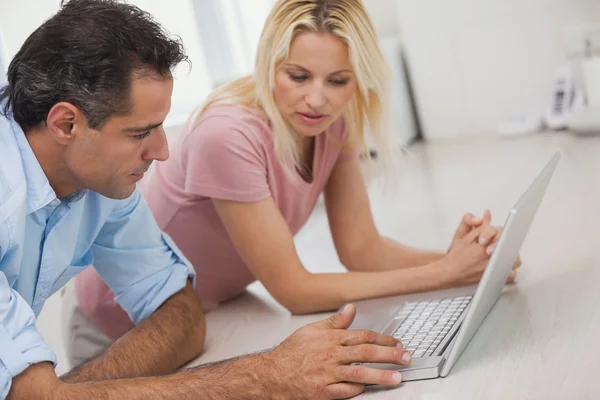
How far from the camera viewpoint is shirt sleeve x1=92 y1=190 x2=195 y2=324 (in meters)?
1.45

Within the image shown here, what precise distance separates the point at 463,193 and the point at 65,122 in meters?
1.44

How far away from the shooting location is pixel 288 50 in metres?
1.53

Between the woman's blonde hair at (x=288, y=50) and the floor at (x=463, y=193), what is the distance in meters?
0.23

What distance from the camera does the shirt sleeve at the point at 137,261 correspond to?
4.76 ft

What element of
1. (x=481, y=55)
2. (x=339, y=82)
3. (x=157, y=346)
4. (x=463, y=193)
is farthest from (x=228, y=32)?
(x=157, y=346)

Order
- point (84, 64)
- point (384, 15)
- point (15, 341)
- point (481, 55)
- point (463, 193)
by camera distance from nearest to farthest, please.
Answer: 1. point (15, 341)
2. point (84, 64)
3. point (463, 193)
4. point (481, 55)
5. point (384, 15)

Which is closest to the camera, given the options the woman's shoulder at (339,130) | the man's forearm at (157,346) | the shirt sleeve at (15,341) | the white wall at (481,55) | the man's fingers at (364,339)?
the shirt sleeve at (15,341)

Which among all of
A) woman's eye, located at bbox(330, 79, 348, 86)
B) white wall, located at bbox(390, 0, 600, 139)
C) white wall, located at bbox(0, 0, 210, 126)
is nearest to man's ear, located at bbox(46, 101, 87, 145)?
woman's eye, located at bbox(330, 79, 348, 86)

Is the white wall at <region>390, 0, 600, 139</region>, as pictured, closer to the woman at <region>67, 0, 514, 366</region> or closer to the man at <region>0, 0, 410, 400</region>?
the woman at <region>67, 0, 514, 366</region>

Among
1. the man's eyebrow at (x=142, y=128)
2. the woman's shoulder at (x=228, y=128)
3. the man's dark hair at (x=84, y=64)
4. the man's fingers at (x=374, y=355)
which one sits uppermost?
the man's dark hair at (x=84, y=64)

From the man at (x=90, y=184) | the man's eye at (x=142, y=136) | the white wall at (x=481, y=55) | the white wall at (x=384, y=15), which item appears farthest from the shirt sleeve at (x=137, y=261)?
the white wall at (x=384, y=15)

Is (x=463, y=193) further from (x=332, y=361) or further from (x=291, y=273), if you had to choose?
(x=332, y=361)

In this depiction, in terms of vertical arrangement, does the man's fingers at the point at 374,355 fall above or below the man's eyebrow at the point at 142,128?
below

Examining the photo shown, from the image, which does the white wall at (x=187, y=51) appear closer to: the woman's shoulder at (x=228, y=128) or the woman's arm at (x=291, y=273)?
the woman's shoulder at (x=228, y=128)
